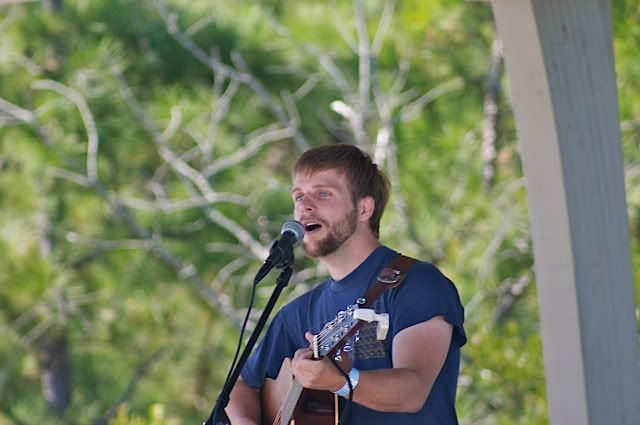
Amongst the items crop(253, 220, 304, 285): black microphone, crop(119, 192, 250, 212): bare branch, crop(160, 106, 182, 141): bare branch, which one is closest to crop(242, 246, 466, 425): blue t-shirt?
crop(253, 220, 304, 285): black microphone

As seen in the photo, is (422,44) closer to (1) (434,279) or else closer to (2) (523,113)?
(2) (523,113)

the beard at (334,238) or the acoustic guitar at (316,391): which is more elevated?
the beard at (334,238)

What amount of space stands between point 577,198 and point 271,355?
785 millimetres

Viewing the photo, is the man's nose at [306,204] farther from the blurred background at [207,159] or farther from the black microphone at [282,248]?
the blurred background at [207,159]

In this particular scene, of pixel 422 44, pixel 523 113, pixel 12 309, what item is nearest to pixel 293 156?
pixel 422 44

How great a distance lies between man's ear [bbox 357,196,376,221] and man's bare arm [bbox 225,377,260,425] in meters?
0.49

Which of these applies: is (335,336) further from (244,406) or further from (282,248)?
(244,406)

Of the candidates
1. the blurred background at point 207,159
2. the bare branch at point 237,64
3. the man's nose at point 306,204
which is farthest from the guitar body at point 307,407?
the bare branch at point 237,64

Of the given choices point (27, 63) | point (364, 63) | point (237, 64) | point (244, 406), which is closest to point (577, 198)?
point (244, 406)

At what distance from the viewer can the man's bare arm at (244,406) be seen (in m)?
2.66

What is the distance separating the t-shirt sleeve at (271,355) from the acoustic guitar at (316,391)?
0.09 feet

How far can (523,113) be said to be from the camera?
284 cm

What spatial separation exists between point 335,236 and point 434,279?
0.77 feet

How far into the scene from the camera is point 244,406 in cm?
270
